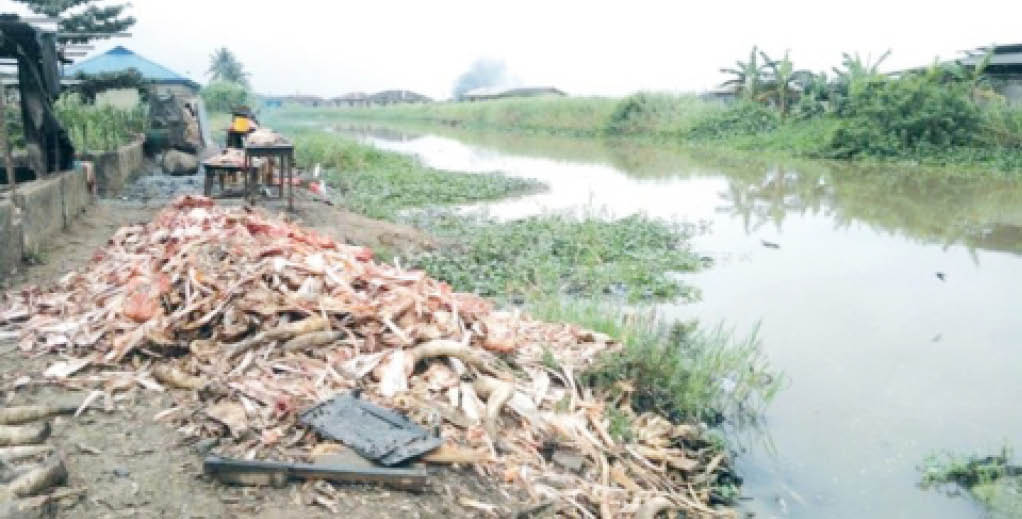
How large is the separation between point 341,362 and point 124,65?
81.1 feet

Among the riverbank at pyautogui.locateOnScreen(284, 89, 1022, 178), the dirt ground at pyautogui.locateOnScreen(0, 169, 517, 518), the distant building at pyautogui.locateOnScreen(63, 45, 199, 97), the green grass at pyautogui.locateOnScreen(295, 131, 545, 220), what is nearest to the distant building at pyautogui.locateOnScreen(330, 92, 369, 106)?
the riverbank at pyautogui.locateOnScreen(284, 89, 1022, 178)

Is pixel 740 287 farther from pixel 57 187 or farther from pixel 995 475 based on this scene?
pixel 57 187

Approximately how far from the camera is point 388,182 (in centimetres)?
1544

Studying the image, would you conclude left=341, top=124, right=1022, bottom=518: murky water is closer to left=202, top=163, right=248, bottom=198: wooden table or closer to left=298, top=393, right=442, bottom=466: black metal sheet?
left=298, top=393, right=442, bottom=466: black metal sheet

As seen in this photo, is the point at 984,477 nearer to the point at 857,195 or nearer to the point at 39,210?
the point at 39,210

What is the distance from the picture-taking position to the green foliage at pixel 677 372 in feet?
15.7

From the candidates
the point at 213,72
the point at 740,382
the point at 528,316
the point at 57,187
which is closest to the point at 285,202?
the point at 57,187

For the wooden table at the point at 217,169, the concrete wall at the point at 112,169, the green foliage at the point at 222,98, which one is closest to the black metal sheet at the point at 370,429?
the wooden table at the point at 217,169

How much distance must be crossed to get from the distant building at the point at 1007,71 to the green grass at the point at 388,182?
14.7 metres

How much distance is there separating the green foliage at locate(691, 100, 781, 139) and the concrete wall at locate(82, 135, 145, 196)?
22.2 metres

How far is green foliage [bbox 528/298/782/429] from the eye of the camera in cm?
480

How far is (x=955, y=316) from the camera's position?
7.28 metres

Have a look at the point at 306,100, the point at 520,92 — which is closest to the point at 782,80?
the point at 520,92

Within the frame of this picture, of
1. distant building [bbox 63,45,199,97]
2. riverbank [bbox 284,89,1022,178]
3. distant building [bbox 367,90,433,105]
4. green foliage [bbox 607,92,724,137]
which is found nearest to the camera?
riverbank [bbox 284,89,1022,178]
